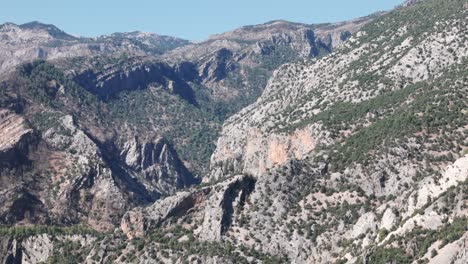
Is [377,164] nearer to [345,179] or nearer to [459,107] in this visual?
[345,179]

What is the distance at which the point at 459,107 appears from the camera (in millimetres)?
133875

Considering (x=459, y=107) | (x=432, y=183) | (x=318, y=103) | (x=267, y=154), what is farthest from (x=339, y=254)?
(x=318, y=103)

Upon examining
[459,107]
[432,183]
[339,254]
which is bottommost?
[339,254]

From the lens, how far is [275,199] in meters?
128

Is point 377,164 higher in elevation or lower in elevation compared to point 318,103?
lower

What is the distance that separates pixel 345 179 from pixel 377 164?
594 cm

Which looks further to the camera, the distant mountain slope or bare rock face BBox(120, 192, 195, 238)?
bare rock face BBox(120, 192, 195, 238)

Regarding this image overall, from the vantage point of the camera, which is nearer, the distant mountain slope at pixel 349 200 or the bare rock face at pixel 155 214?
the distant mountain slope at pixel 349 200

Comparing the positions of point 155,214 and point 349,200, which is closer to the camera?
point 349,200

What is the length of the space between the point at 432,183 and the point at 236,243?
32037mm

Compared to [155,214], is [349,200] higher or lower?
lower

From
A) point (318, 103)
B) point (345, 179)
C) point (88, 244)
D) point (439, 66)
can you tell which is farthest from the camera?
point (318, 103)

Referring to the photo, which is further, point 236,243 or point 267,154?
point 267,154

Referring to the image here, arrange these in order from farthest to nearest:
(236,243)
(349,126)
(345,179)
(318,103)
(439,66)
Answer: (318,103)
(439,66)
(349,126)
(345,179)
(236,243)
